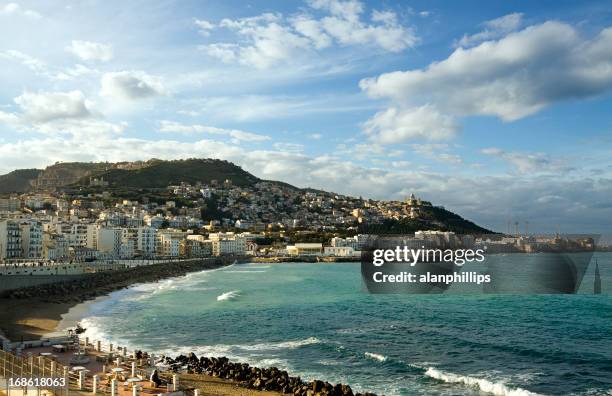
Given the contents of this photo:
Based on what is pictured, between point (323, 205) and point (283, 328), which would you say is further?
point (323, 205)

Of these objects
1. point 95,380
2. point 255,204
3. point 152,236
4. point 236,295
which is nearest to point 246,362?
point 95,380

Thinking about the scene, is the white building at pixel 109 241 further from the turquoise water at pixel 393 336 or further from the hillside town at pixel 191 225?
the turquoise water at pixel 393 336

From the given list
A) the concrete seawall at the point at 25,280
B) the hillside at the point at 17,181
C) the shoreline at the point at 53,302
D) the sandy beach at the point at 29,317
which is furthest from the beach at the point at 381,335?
the hillside at the point at 17,181

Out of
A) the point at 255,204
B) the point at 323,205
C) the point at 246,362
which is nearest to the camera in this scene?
the point at 246,362

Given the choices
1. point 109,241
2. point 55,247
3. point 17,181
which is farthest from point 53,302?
point 17,181

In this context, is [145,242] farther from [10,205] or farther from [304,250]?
[10,205]

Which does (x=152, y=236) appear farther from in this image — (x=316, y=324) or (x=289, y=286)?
(x=316, y=324)

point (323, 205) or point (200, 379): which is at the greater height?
point (323, 205)
